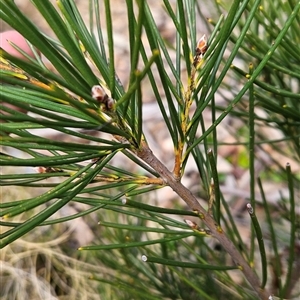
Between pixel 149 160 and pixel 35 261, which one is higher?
pixel 149 160

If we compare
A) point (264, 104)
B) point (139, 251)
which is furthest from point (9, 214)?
point (139, 251)

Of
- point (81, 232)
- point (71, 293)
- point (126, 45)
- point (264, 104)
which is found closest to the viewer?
point (264, 104)

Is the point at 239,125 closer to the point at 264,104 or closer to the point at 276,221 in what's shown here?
the point at 276,221

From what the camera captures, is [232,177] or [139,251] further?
[232,177]

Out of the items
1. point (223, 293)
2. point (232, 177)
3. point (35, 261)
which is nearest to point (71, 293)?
point (35, 261)

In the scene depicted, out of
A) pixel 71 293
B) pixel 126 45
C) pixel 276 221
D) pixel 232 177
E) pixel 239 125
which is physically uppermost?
pixel 126 45

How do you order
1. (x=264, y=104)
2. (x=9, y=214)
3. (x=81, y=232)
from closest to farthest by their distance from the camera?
(x=9, y=214) → (x=264, y=104) → (x=81, y=232)

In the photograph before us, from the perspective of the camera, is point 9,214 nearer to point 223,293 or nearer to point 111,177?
point 111,177
